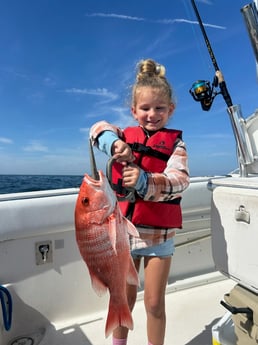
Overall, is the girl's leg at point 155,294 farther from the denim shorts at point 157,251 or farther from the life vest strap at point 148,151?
the life vest strap at point 148,151

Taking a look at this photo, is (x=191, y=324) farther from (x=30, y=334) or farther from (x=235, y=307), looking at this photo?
(x=30, y=334)

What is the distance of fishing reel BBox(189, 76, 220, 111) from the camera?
2.58 metres

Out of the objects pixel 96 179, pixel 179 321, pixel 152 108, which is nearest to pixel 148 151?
pixel 152 108

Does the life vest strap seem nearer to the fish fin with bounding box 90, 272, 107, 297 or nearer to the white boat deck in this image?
the fish fin with bounding box 90, 272, 107, 297

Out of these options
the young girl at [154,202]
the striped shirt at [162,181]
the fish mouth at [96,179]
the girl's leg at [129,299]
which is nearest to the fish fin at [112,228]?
the fish mouth at [96,179]

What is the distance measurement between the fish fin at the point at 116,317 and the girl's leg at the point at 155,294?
484 mm

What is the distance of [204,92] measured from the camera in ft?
8.55

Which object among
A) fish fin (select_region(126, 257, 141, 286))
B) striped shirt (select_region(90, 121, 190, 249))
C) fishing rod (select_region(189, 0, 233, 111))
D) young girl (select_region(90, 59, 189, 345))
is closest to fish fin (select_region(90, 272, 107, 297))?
fish fin (select_region(126, 257, 141, 286))

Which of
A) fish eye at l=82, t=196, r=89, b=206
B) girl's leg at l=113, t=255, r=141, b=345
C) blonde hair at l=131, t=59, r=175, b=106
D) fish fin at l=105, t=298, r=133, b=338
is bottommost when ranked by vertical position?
girl's leg at l=113, t=255, r=141, b=345

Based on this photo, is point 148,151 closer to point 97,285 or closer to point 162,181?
point 162,181

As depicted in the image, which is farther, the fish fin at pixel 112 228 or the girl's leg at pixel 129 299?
the girl's leg at pixel 129 299

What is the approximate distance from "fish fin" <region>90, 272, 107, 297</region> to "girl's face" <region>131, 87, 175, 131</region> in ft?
3.03

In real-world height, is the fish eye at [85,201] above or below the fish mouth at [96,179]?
below

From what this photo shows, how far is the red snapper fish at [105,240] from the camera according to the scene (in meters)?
1.10
